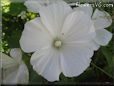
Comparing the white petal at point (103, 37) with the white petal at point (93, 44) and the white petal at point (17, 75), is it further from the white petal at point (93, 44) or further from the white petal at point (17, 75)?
the white petal at point (17, 75)

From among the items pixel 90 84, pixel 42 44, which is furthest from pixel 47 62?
pixel 90 84

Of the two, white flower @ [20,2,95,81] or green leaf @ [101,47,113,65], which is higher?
white flower @ [20,2,95,81]

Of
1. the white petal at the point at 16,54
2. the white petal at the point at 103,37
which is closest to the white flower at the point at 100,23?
the white petal at the point at 103,37

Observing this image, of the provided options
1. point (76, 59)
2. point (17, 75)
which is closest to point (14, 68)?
point (17, 75)

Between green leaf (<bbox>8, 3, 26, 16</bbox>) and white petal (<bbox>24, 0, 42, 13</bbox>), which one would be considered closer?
white petal (<bbox>24, 0, 42, 13</bbox>)

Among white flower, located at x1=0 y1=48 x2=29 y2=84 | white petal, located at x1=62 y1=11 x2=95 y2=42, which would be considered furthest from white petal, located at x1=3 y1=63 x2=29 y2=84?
white petal, located at x1=62 y1=11 x2=95 y2=42

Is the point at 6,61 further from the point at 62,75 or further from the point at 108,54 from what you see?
the point at 108,54

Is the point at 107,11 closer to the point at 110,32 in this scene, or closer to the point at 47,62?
the point at 110,32

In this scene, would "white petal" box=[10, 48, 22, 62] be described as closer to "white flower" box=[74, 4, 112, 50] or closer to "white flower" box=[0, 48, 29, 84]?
"white flower" box=[0, 48, 29, 84]
